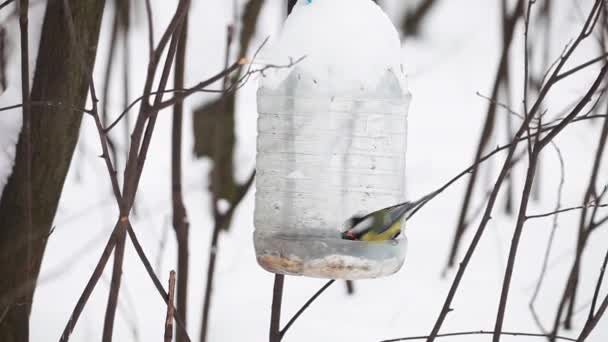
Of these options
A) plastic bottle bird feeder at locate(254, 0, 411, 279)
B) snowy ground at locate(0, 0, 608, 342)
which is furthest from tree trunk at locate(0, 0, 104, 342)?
plastic bottle bird feeder at locate(254, 0, 411, 279)

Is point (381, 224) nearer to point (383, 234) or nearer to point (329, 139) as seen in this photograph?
point (383, 234)

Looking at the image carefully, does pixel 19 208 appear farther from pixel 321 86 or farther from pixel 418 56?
pixel 418 56

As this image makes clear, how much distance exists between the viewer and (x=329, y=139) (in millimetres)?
1728

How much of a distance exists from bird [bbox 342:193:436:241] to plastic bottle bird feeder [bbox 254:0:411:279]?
0.08 ft

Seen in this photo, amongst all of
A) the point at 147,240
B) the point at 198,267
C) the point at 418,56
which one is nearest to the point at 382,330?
the point at 198,267

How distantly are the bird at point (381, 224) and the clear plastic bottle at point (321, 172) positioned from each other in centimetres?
3

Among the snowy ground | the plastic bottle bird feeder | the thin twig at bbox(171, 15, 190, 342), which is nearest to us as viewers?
the plastic bottle bird feeder

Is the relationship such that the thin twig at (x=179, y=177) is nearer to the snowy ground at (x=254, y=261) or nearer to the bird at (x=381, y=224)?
the snowy ground at (x=254, y=261)

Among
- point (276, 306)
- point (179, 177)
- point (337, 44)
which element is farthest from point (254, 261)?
point (337, 44)

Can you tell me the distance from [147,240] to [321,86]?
196cm

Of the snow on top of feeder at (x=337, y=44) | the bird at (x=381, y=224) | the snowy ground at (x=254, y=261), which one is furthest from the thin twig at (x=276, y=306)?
the snowy ground at (x=254, y=261)

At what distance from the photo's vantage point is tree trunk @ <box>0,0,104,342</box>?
1780 mm

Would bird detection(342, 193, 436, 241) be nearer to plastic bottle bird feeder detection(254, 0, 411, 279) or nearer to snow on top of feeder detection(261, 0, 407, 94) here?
plastic bottle bird feeder detection(254, 0, 411, 279)

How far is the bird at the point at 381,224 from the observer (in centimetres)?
142
